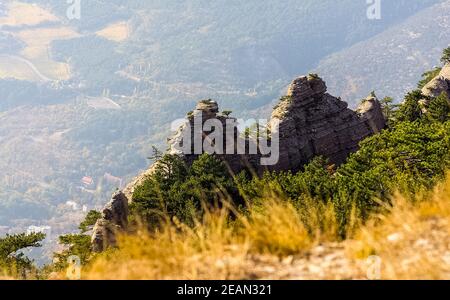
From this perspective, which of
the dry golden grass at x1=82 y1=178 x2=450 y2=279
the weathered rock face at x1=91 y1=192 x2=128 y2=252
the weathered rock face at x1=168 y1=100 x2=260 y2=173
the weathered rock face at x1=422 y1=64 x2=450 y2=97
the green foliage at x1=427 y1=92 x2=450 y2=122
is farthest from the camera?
the weathered rock face at x1=422 y1=64 x2=450 y2=97

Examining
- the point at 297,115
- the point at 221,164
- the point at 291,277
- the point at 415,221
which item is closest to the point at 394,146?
the point at 221,164

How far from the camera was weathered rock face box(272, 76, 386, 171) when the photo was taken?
79875mm

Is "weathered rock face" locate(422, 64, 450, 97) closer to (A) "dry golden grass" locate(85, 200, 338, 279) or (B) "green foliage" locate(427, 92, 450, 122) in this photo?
(B) "green foliage" locate(427, 92, 450, 122)

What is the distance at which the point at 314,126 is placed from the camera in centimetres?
8288

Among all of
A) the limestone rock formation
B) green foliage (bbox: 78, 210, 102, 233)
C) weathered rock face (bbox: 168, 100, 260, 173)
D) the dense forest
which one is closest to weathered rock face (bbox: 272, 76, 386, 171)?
the limestone rock formation

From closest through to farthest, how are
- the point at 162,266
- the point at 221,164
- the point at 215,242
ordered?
the point at 162,266 < the point at 215,242 < the point at 221,164

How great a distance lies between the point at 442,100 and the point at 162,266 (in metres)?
71.2

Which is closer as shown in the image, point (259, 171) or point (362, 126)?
point (259, 171)

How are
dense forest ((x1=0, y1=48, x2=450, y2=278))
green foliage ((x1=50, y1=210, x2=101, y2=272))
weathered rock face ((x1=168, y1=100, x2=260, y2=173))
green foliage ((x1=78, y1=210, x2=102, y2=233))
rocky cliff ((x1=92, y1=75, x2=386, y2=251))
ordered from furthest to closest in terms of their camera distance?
rocky cliff ((x1=92, y1=75, x2=386, y2=251)), weathered rock face ((x1=168, y1=100, x2=260, y2=173)), green foliage ((x1=78, y1=210, x2=102, y2=233)), green foliage ((x1=50, y1=210, x2=101, y2=272)), dense forest ((x1=0, y1=48, x2=450, y2=278))

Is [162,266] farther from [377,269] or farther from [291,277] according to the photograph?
[377,269]

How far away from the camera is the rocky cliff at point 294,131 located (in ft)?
253

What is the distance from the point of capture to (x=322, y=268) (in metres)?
8.91

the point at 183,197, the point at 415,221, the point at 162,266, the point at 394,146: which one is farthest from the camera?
the point at 183,197
